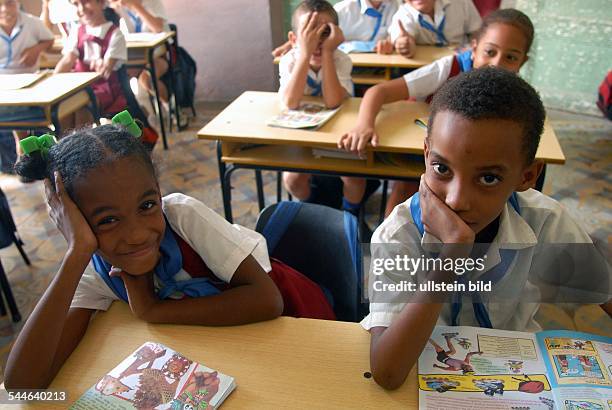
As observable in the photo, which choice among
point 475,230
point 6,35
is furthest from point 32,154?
point 6,35

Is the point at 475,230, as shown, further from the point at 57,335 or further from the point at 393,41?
the point at 393,41

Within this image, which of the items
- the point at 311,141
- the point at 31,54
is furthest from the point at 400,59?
the point at 31,54

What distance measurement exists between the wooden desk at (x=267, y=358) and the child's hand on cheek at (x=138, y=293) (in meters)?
0.03

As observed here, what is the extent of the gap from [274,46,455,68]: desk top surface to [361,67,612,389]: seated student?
177 cm

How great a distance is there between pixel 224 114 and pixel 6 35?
2.26 meters

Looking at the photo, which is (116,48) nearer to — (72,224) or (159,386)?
(72,224)

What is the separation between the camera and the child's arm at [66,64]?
2.94m

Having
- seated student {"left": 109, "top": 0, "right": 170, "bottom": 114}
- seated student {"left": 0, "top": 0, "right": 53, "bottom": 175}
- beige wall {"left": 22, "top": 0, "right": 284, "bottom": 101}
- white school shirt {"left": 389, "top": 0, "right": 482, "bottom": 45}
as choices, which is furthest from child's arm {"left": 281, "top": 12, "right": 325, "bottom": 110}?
beige wall {"left": 22, "top": 0, "right": 284, "bottom": 101}

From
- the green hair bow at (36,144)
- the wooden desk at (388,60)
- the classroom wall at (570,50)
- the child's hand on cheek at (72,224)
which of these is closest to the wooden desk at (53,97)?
the wooden desk at (388,60)

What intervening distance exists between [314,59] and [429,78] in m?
0.54

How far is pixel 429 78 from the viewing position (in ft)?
6.61

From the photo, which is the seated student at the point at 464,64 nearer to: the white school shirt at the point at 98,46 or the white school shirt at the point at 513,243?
the white school shirt at the point at 513,243

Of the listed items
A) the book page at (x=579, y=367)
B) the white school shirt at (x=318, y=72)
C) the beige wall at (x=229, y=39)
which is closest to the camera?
the book page at (x=579, y=367)

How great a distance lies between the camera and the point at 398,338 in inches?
31.9
